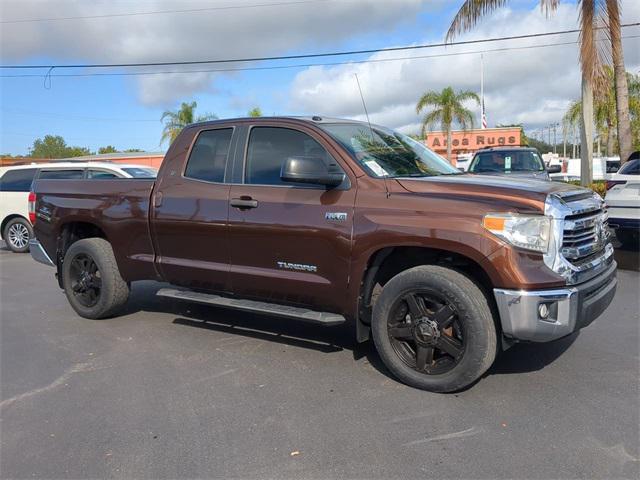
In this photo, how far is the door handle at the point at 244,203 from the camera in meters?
Answer: 4.57

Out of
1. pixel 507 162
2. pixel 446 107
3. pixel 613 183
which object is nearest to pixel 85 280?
pixel 613 183

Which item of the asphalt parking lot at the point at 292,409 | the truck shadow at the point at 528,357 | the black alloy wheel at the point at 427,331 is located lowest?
the truck shadow at the point at 528,357

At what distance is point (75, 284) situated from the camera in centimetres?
600

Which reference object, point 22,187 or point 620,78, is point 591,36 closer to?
point 620,78

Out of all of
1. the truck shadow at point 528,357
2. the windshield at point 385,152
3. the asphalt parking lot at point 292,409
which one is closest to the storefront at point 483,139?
the windshield at point 385,152

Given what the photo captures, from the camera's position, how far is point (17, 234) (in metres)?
11.9

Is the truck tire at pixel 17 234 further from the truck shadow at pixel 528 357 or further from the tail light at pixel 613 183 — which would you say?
the tail light at pixel 613 183

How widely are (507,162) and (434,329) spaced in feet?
28.4

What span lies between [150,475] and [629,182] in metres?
7.80

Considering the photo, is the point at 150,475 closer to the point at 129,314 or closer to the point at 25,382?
the point at 25,382

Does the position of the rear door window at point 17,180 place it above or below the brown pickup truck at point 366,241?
above

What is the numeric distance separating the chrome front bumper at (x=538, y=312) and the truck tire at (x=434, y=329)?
0.15 meters

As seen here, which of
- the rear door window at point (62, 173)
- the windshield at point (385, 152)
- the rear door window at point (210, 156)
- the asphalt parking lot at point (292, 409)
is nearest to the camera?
the asphalt parking lot at point (292, 409)

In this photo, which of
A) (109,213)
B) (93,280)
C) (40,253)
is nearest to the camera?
(109,213)
